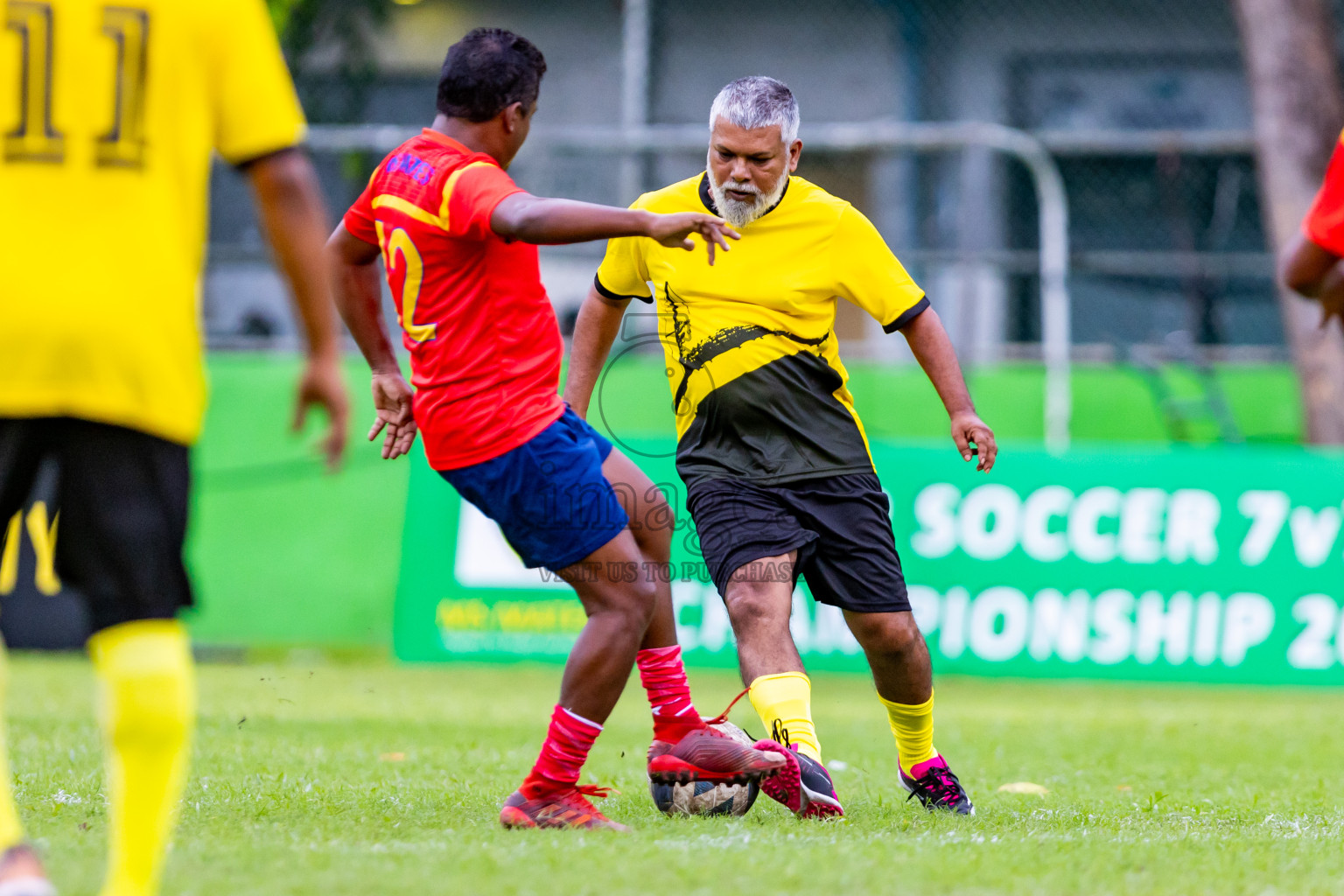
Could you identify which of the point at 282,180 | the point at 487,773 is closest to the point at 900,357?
the point at 487,773

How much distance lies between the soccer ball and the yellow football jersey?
2159 millimetres

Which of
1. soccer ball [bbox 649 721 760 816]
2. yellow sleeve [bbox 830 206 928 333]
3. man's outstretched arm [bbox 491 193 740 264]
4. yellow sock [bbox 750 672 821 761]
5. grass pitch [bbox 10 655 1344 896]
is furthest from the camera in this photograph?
yellow sleeve [bbox 830 206 928 333]

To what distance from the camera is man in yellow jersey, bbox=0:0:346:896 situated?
298cm

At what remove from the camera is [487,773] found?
573 centimetres

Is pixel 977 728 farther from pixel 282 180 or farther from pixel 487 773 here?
pixel 282 180

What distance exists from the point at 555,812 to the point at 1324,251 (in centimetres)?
267

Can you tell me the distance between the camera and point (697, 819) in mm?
4672

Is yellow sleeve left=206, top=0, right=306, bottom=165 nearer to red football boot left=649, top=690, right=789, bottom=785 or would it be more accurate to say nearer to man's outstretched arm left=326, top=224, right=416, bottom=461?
man's outstretched arm left=326, top=224, right=416, bottom=461

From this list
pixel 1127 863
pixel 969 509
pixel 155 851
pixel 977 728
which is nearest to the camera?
pixel 155 851

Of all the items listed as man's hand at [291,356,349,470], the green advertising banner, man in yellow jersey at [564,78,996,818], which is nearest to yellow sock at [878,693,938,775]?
man in yellow jersey at [564,78,996,818]

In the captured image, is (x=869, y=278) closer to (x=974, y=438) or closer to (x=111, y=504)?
(x=974, y=438)

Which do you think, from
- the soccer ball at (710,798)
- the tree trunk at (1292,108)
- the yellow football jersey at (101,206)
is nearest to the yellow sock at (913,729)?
the soccer ball at (710,798)

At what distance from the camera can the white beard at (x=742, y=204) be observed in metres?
5.00

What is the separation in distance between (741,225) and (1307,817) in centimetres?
253
